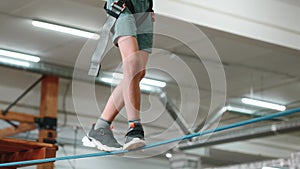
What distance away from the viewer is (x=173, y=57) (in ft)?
33.4

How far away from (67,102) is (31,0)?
19.7 feet

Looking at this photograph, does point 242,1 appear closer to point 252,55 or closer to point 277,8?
point 277,8

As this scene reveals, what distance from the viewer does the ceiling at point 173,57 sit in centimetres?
945

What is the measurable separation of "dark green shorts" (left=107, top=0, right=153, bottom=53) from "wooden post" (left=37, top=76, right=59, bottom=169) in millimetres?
5906

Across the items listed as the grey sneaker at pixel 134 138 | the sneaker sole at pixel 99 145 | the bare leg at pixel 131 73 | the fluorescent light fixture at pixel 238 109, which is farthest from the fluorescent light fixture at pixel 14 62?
the grey sneaker at pixel 134 138

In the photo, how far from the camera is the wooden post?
1110cm

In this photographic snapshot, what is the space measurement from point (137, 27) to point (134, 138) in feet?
3.01

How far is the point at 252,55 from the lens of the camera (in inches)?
Answer: 466

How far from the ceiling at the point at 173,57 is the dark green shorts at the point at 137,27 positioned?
9.22 feet

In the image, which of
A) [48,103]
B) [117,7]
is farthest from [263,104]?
[117,7]

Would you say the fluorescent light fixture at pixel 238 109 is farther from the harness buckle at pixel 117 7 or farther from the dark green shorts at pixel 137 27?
the harness buckle at pixel 117 7

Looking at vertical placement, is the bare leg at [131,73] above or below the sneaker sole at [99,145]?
above

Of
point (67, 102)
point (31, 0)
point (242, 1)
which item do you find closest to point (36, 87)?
point (67, 102)

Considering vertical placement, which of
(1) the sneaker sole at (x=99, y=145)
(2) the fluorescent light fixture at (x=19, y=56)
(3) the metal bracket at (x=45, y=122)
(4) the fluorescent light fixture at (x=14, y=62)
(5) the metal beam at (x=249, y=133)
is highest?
(2) the fluorescent light fixture at (x=19, y=56)
